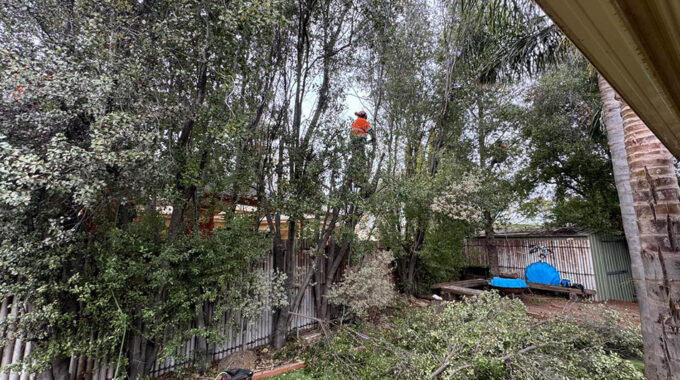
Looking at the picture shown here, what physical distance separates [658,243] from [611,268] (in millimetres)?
7961

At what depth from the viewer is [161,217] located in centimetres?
383

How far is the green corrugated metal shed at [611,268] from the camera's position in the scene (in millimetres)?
8469

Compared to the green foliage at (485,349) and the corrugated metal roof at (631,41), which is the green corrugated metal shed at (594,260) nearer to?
the green foliage at (485,349)

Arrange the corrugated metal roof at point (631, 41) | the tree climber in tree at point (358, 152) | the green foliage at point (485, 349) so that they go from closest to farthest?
the corrugated metal roof at point (631, 41), the green foliage at point (485, 349), the tree climber in tree at point (358, 152)

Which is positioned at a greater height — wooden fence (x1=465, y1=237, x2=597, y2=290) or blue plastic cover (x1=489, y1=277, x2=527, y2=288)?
wooden fence (x1=465, y1=237, x2=597, y2=290)

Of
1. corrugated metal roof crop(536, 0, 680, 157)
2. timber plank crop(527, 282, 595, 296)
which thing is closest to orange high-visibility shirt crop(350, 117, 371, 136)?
corrugated metal roof crop(536, 0, 680, 157)

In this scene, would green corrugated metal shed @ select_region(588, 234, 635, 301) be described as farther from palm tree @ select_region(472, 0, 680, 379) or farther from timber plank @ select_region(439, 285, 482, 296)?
palm tree @ select_region(472, 0, 680, 379)

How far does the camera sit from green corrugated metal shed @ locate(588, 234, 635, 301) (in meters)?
8.47

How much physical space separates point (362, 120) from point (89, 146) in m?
4.19

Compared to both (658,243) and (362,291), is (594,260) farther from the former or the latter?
(362,291)

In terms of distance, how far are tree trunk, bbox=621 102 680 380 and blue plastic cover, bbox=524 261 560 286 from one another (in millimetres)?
6031

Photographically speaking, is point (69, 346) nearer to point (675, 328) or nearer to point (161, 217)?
point (161, 217)

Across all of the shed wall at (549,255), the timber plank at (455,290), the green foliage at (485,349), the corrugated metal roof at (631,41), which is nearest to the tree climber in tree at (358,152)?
the green foliage at (485,349)

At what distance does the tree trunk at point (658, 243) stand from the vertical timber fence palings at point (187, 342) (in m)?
4.41
